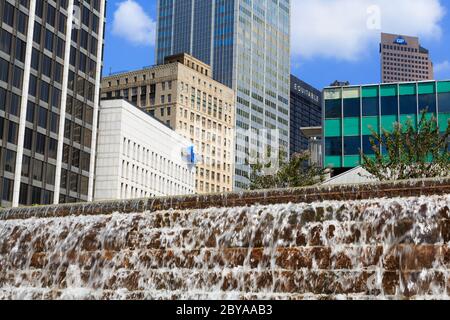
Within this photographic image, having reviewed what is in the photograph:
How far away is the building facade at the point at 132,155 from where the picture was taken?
3917 inches

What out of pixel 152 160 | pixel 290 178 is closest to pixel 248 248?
pixel 290 178

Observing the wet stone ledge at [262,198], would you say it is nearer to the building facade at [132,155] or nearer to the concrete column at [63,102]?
the concrete column at [63,102]

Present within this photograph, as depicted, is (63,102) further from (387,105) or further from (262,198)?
(262,198)

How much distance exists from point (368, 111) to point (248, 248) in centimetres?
4543

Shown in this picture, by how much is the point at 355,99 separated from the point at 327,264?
46.9 meters

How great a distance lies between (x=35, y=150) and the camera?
7775 cm

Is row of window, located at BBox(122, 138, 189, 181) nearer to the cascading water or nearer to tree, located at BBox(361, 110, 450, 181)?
tree, located at BBox(361, 110, 450, 181)

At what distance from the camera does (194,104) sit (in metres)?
171

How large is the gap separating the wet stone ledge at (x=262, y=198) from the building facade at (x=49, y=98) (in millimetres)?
52473

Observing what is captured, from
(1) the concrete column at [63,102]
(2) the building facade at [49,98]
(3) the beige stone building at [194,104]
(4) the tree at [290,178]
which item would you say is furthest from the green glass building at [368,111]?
(3) the beige stone building at [194,104]

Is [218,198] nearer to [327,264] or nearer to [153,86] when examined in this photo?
[327,264]

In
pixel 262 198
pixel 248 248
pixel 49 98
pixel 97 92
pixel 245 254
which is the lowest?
Result: pixel 245 254
